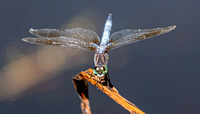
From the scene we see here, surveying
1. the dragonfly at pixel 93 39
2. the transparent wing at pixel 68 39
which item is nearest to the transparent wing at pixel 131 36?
the dragonfly at pixel 93 39

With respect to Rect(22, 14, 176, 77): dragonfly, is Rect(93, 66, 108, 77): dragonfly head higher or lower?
lower

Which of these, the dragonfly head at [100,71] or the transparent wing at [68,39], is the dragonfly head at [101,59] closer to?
the dragonfly head at [100,71]

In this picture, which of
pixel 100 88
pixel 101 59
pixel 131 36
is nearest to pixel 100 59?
pixel 101 59

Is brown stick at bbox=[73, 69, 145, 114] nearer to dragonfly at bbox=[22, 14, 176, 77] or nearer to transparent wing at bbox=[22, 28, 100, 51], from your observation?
dragonfly at bbox=[22, 14, 176, 77]

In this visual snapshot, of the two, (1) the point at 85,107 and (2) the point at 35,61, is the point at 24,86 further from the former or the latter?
(1) the point at 85,107

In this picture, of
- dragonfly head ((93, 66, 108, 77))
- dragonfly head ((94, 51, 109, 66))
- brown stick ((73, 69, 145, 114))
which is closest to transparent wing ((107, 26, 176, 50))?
dragonfly head ((94, 51, 109, 66))

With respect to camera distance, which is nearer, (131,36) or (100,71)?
(100,71)

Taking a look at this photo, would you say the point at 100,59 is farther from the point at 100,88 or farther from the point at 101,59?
the point at 100,88
